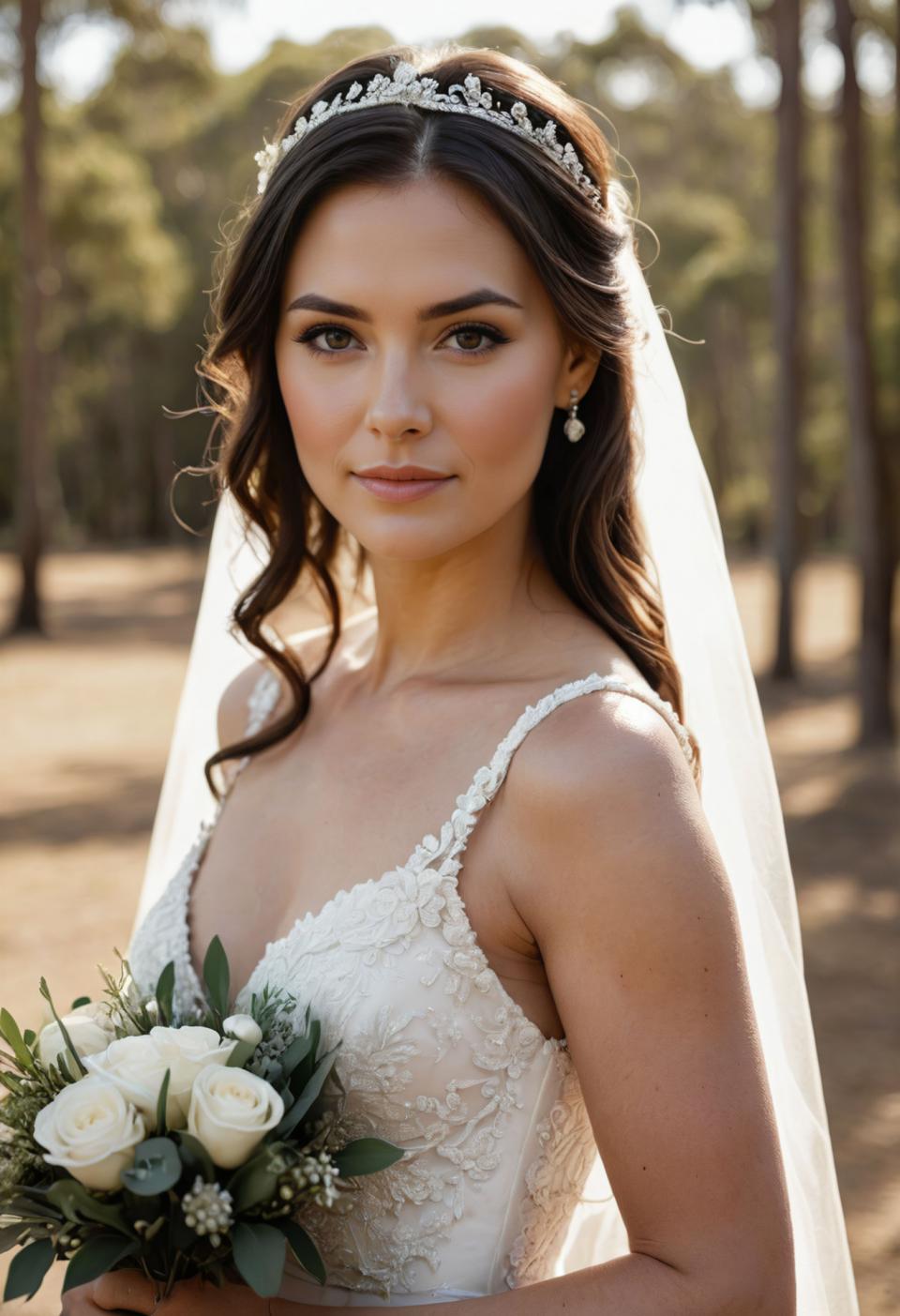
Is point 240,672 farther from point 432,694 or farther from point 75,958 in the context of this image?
point 75,958

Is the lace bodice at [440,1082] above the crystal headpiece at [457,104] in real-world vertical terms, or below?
below

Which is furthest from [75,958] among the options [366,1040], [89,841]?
[366,1040]

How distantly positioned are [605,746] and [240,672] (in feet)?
4.25

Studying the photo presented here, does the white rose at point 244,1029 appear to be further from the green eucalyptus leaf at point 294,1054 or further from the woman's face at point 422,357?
the woman's face at point 422,357

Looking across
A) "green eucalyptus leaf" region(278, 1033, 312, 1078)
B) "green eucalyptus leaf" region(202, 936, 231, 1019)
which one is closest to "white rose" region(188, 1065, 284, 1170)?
"green eucalyptus leaf" region(278, 1033, 312, 1078)

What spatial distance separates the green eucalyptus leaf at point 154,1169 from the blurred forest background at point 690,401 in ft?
6.34

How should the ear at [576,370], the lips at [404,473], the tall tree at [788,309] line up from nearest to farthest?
the lips at [404,473]
the ear at [576,370]
the tall tree at [788,309]

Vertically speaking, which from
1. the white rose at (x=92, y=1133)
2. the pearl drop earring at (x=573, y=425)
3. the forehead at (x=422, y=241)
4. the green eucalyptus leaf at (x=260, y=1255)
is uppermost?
the forehead at (x=422, y=241)

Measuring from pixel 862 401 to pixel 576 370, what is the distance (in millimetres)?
9506

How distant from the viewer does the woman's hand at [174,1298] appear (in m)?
1.77

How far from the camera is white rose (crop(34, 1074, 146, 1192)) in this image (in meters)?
1.61

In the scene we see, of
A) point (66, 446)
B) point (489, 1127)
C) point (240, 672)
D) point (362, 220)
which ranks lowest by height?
point (66, 446)

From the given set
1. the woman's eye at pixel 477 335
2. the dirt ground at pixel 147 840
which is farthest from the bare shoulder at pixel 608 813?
the dirt ground at pixel 147 840

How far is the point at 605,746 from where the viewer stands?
5.76 feet
